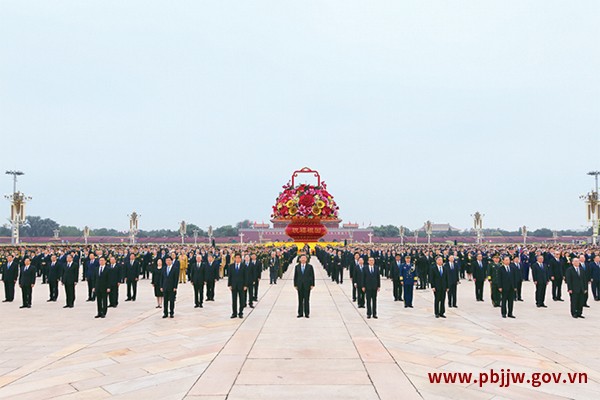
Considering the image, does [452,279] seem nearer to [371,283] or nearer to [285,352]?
[371,283]

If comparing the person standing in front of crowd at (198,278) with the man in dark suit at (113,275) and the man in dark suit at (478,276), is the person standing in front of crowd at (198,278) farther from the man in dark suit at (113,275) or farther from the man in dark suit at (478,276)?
the man in dark suit at (478,276)

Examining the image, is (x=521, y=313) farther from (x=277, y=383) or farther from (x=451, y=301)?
(x=277, y=383)

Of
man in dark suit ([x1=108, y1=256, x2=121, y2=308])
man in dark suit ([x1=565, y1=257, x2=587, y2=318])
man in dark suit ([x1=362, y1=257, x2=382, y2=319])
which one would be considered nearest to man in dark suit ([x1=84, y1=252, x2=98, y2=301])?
man in dark suit ([x1=108, y1=256, x2=121, y2=308])

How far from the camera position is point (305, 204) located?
52.0 meters

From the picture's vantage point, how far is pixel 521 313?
14.2 metres

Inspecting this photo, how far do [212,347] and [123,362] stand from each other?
5.72ft

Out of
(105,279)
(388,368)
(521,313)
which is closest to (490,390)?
(388,368)

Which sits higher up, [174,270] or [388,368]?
[174,270]

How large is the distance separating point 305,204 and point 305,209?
598 millimetres

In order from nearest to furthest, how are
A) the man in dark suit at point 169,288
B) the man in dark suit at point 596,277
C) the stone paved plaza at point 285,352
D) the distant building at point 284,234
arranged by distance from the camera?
the stone paved plaza at point 285,352 < the man in dark suit at point 169,288 < the man in dark suit at point 596,277 < the distant building at point 284,234

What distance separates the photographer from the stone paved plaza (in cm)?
661

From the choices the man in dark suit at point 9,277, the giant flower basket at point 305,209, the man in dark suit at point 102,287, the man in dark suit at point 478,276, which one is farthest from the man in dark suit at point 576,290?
the giant flower basket at point 305,209

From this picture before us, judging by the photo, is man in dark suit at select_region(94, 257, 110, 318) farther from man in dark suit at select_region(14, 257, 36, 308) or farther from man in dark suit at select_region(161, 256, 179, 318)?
man in dark suit at select_region(14, 257, 36, 308)

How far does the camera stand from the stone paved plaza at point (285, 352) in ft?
21.7
